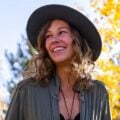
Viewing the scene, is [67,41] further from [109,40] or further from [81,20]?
[109,40]

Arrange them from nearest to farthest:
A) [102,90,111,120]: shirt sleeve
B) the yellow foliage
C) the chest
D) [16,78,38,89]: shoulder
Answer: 1. the chest
2. [16,78,38,89]: shoulder
3. [102,90,111,120]: shirt sleeve
4. the yellow foliage

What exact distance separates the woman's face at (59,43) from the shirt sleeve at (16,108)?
1.18 ft

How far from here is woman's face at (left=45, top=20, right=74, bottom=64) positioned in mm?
3467

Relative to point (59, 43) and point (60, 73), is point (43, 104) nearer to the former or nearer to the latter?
point (60, 73)

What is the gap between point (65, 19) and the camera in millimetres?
3645

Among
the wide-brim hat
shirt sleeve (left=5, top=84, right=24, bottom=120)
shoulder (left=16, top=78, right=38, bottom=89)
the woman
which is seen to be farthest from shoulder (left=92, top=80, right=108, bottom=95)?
shirt sleeve (left=5, top=84, right=24, bottom=120)

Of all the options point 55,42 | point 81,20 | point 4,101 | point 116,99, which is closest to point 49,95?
point 55,42

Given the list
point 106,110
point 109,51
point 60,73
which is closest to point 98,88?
point 106,110

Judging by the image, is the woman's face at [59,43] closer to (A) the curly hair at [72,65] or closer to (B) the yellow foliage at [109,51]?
(A) the curly hair at [72,65]

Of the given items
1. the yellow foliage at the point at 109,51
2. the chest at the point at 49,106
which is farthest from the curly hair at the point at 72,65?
the yellow foliage at the point at 109,51

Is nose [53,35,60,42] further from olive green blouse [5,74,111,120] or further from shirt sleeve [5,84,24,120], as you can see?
shirt sleeve [5,84,24,120]

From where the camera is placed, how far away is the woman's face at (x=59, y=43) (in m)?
3.47

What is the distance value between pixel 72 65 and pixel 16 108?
0.53m

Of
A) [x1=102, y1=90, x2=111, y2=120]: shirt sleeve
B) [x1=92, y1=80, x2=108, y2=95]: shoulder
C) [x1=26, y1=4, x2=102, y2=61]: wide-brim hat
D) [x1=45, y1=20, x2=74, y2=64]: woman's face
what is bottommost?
[x1=102, y1=90, x2=111, y2=120]: shirt sleeve
